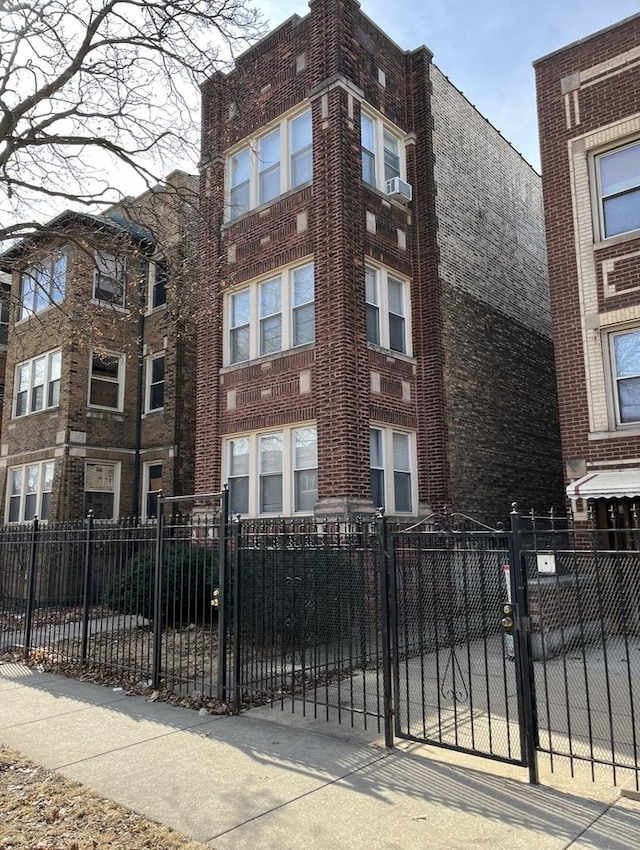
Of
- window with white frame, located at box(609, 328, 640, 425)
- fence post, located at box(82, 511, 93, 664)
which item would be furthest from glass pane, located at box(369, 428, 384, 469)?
fence post, located at box(82, 511, 93, 664)

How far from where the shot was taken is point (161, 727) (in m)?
6.29

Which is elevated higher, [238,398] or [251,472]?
[238,398]

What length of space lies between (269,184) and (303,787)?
41.9 ft

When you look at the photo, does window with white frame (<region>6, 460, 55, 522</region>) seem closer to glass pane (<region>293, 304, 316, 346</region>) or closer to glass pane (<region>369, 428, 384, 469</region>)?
glass pane (<region>293, 304, 316, 346</region>)

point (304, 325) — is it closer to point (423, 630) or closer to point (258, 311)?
point (258, 311)

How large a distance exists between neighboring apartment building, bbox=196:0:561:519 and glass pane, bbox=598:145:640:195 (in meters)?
3.76

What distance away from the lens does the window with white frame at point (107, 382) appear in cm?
1825

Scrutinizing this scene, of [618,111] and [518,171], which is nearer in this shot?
[618,111]

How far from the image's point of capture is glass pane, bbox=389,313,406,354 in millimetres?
13750

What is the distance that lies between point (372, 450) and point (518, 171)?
1104 centimetres

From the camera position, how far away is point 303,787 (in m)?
4.74

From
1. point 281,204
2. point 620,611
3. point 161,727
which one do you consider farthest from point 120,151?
point 620,611

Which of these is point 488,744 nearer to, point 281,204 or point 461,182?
point 281,204

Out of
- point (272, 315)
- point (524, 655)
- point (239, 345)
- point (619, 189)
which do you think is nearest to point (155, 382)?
point (239, 345)
